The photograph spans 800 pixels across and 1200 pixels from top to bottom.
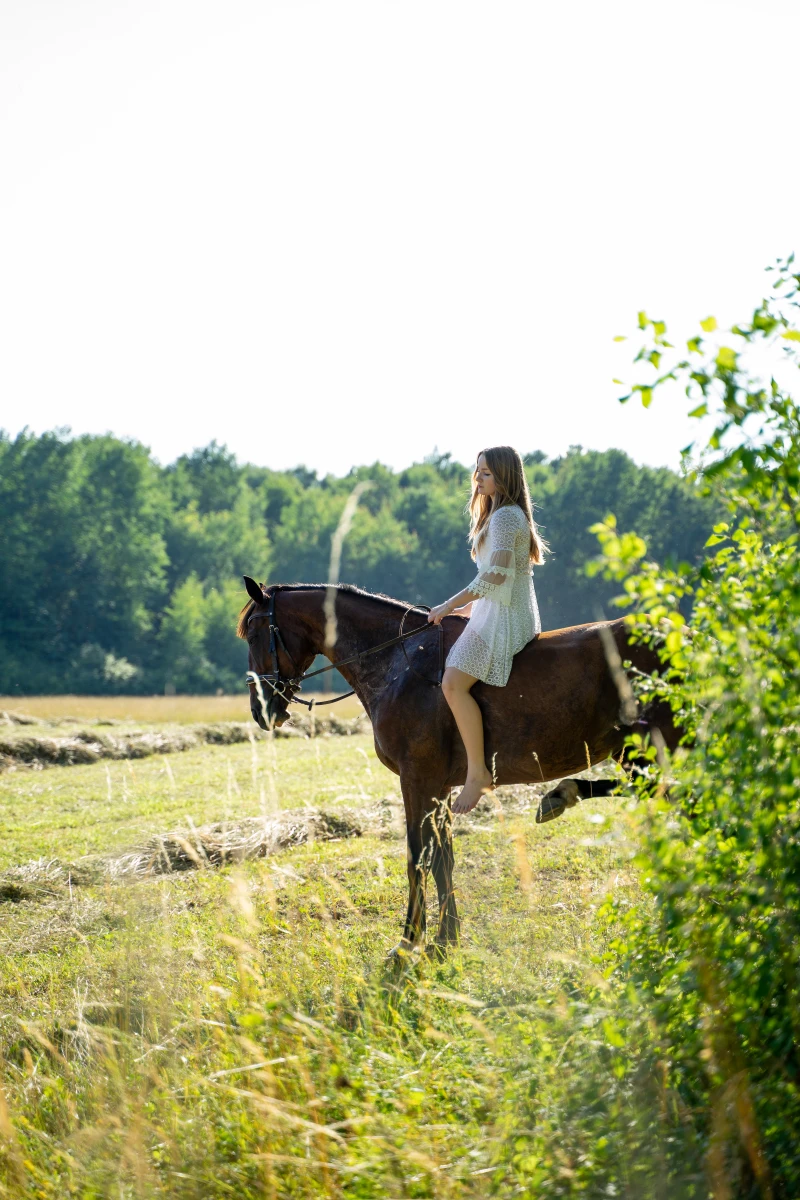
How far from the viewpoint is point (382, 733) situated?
6.06m

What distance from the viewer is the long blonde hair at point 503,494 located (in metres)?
5.83

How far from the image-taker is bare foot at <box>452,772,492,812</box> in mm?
5676

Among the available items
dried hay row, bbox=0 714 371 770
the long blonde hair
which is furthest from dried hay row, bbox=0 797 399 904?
dried hay row, bbox=0 714 371 770

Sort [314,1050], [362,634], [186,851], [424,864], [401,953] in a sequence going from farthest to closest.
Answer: [186,851] < [362,634] < [424,864] < [401,953] < [314,1050]

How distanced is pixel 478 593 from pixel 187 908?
3.16m

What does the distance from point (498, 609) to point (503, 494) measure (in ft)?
2.19

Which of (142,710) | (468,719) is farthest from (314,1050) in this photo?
(142,710)

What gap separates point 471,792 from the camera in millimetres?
5699

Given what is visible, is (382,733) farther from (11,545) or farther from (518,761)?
(11,545)

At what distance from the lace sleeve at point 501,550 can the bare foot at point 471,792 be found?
1055 mm

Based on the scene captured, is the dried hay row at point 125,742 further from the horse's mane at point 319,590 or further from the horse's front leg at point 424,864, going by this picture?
the horse's front leg at point 424,864

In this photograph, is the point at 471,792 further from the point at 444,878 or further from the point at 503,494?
the point at 503,494

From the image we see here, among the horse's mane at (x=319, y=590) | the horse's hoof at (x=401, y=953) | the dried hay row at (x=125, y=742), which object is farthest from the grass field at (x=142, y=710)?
the horse's hoof at (x=401, y=953)

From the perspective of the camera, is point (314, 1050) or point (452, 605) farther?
point (452, 605)
